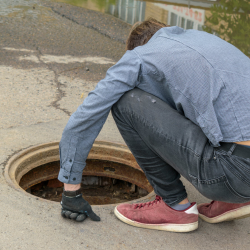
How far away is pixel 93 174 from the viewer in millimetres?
2768

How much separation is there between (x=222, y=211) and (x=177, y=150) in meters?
0.49

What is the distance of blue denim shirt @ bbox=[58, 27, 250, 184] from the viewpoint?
136 cm

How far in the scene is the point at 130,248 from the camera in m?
1.55

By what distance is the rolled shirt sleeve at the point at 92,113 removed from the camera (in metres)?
1.44

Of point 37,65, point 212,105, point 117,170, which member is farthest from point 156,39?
point 37,65

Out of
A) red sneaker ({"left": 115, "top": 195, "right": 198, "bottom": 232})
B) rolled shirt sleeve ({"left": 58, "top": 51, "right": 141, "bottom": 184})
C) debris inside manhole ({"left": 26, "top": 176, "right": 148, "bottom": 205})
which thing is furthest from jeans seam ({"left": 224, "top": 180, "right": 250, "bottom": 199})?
debris inside manhole ({"left": 26, "top": 176, "right": 148, "bottom": 205})

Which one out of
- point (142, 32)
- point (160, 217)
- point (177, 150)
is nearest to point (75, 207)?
point (160, 217)

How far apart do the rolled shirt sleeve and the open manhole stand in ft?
2.00

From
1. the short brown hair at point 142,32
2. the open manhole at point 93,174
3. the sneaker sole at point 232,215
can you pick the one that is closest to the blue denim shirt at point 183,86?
the short brown hair at point 142,32

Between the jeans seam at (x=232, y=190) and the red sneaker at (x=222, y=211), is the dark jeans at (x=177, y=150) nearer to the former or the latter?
the jeans seam at (x=232, y=190)

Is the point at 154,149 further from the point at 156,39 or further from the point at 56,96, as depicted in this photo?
the point at 56,96

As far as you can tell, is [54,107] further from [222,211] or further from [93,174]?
[222,211]

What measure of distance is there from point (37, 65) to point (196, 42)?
3417mm

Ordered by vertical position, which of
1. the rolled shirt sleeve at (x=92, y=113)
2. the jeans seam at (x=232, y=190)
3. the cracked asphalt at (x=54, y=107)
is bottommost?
the cracked asphalt at (x=54, y=107)
